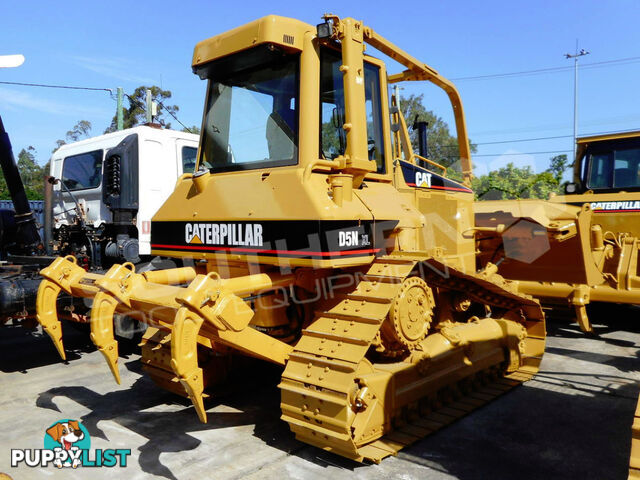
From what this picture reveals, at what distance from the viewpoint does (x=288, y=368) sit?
3699 mm

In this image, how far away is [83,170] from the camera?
25.2 feet

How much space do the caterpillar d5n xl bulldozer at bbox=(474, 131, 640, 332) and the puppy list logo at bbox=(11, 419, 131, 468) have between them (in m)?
4.62

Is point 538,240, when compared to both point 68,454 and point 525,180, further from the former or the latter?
point 525,180

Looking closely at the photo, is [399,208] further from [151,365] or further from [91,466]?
[91,466]

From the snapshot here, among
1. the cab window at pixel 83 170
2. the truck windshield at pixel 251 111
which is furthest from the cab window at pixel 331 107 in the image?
the cab window at pixel 83 170

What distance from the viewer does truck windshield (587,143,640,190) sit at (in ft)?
28.5

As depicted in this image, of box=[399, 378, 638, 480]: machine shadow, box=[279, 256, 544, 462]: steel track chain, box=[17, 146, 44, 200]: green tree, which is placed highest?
box=[17, 146, 44, 200]: green tree

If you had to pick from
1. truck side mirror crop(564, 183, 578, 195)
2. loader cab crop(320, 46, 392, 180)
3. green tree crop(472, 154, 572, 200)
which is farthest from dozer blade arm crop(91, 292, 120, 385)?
green tree crop(472, 154, 572, 200)

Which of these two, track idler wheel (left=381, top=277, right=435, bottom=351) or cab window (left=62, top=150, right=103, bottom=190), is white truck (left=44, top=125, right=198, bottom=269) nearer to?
cab window (left=62, top=150, right=103, bottom=190)

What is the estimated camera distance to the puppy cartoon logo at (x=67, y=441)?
383 cm

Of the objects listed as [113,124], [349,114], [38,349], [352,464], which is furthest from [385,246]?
[113,124]

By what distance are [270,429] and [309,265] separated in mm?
1524

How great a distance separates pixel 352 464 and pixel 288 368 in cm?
82

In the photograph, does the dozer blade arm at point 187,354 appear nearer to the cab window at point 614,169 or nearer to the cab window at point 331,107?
the cab window at point 331,107
